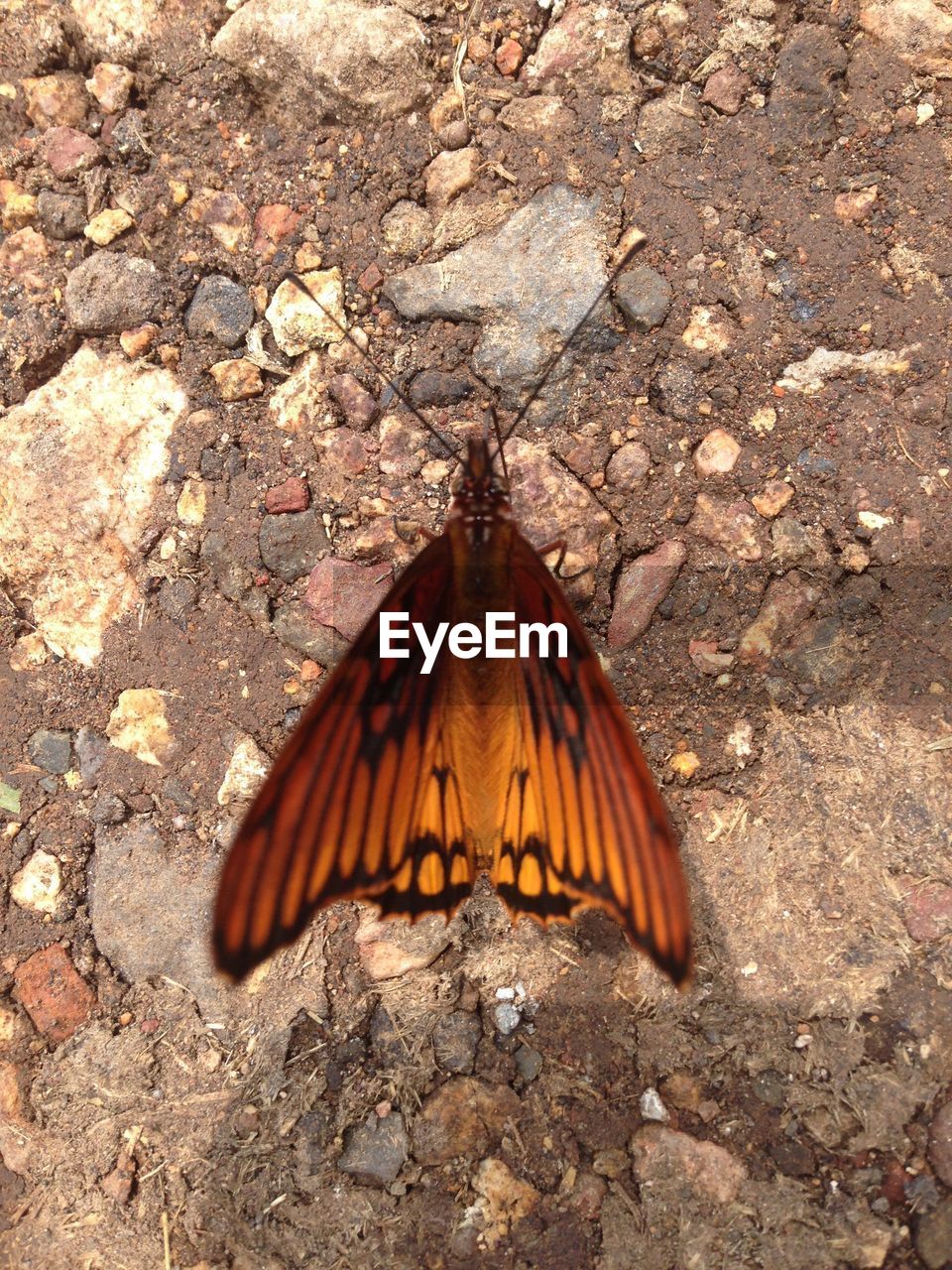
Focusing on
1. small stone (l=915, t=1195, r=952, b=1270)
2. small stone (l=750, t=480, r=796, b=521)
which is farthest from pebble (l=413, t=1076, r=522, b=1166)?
small stone (l=750, t=480, r=796, b=521)

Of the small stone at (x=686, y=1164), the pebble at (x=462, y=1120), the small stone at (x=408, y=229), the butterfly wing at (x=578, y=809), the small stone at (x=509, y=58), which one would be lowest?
the small stone at (x=686, y=1164)

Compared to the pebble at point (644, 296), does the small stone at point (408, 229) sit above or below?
above

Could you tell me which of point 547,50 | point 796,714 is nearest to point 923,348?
point 796,714

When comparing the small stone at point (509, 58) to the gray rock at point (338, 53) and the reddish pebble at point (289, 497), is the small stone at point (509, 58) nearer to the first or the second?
the gray rock at point (338, 53)

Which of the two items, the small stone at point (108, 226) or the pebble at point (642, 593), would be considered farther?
the small stone at point (108, 226)

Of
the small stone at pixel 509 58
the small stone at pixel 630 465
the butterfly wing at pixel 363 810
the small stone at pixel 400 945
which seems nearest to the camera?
the butterfly wing at pixel 363 810

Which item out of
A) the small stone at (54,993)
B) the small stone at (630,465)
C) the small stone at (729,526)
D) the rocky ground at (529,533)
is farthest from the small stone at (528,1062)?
the small stone at (630,465)

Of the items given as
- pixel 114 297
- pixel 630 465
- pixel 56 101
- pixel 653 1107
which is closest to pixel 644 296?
pixel 630 465

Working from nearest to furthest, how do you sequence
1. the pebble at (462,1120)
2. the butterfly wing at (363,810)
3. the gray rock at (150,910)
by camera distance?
the butterfly wing at (363,810), the pebble at (462,1120), the gray rock at (150,910)
